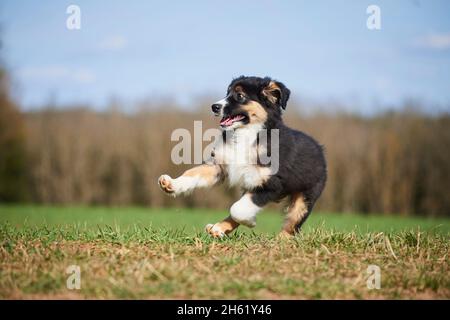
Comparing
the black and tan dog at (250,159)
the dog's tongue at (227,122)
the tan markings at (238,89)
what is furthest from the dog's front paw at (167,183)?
the tan markings at (238,89)

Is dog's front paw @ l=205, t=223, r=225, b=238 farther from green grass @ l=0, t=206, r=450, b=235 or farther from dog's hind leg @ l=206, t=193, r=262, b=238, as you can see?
green grass @ l=0, t=206, r=450, b=235

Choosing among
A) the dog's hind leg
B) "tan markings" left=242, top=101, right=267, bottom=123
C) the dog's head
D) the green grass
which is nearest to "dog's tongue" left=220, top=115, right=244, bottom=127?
the dog's head

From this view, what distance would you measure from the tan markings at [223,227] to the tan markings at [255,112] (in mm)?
1258

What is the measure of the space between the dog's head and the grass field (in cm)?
144

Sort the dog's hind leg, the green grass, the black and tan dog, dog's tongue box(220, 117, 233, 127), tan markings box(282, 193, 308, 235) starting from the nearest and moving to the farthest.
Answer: the dog's hind leg < the black and tan dog < dog's tongue box(220, 117, 233, 127) < tan markings box(282, 193, 308, 235) < the green grass

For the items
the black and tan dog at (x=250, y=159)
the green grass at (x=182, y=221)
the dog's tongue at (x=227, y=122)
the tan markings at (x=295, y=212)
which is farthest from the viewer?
the green grass at (x=182, y=221)

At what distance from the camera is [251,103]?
24.3ft

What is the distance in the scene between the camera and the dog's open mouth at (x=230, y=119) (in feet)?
24.0

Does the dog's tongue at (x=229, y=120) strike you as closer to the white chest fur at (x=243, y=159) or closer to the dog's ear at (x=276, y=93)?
the white chest fur at (x=243, y=159)

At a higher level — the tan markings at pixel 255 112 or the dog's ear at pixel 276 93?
the dog's ear at pixel 276 93

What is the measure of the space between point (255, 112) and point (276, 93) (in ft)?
1.34

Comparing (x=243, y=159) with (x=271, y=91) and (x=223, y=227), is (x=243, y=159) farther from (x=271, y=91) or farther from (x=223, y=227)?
(x=271, y=91)

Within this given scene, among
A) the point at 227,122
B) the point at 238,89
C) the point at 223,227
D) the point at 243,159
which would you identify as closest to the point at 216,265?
the point at 223,227

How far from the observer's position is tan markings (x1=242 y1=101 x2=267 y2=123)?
738 centimetres
